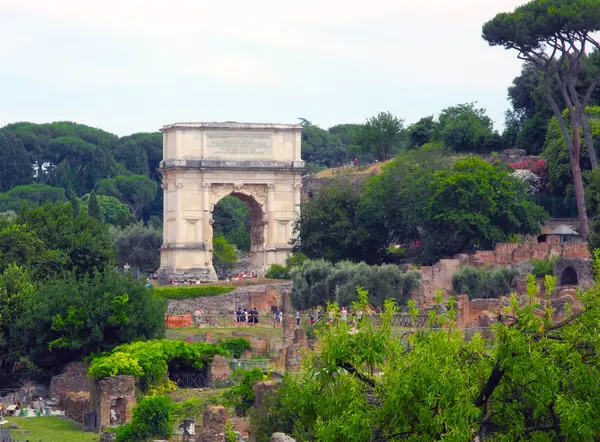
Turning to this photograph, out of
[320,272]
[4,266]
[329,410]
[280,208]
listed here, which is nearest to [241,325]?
[320,272]

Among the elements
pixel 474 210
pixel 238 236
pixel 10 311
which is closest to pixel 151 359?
pixel 10 311

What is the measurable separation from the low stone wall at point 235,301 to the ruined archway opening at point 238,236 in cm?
880

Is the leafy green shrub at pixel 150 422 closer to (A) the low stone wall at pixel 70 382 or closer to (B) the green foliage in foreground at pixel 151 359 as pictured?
(B) the green foliage in foreground at pixel 151 359

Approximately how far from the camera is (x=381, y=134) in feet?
284

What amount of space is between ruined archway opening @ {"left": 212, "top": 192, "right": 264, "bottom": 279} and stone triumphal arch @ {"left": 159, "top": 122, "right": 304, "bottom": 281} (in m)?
0.15

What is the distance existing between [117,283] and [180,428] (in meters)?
10.8

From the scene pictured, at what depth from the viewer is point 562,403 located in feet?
61.8

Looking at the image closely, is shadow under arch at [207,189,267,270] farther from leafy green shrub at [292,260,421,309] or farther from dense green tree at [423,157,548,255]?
leafy green shrub at [292,260,421,309]

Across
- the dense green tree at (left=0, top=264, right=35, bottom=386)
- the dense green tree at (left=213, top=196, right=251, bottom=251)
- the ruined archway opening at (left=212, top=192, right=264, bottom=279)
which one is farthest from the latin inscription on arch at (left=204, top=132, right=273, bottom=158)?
the dense green tree at (left=213, top=196, right=251, bottom=251)

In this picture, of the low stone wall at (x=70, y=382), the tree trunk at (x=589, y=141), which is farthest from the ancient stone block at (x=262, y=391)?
the tree trunk at (x=589, y=141)

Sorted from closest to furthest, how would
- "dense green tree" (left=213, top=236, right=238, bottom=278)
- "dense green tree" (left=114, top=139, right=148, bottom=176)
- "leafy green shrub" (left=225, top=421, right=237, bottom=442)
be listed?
"leafy green shrub" (left=225, top=421, right=237, bottom=442) → "dense green tree" (left=213, top=236, right=238, bottom=278) → "dense green tree" (left=114, top=139, right=148, bottom=176)

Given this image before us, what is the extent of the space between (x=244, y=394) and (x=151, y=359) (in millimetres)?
5496

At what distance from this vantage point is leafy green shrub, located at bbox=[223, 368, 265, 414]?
32.2m

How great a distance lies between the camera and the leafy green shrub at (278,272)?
198 feet
